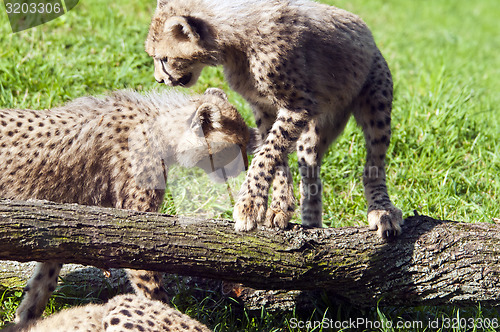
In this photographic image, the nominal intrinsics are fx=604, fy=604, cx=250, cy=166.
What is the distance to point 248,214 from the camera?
3508mm

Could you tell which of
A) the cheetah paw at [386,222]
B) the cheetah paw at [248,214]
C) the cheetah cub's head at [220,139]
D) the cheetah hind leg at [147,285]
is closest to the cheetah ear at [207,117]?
the cheetah cub's head at [220,139]

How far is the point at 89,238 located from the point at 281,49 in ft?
5.29

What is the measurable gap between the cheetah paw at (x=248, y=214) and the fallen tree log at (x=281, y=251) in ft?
0.15

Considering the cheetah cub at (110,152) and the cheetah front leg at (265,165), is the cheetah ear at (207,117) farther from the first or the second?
the cheetah front leg at (265,165)

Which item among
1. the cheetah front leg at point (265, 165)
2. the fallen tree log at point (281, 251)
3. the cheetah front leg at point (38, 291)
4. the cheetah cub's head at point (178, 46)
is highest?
the cheetah cub's head at point (178, 46)

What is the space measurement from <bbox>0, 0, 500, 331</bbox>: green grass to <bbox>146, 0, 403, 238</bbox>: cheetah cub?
0.76m

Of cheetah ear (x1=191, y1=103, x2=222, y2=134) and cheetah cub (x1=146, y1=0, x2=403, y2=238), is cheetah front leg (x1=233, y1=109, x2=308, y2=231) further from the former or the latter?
cheetah ear (x1=191, y1=103, x2=222, y2=134)

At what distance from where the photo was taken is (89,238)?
120 inches

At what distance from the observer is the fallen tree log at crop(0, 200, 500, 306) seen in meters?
3.01

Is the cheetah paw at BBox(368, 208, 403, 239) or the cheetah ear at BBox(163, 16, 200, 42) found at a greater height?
the cheetah ear at BBox(163, 16, 200, 42)

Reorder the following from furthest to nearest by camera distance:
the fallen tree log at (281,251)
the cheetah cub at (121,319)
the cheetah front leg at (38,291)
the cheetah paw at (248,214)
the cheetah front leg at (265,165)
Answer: the cheetah front leg at (38,291) < the cheetah front leg at (265,165) < the cheetah paw at (248,214) < the cheetah cub at (121,319) < the fallen tree log at (281,251)

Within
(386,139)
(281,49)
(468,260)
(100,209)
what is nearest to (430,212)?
(386,139)

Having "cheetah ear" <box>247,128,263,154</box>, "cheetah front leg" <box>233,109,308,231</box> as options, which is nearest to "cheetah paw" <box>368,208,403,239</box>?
"cheetah front leg" <box>233,109,308,231</box>

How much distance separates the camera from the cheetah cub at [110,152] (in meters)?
3.92
